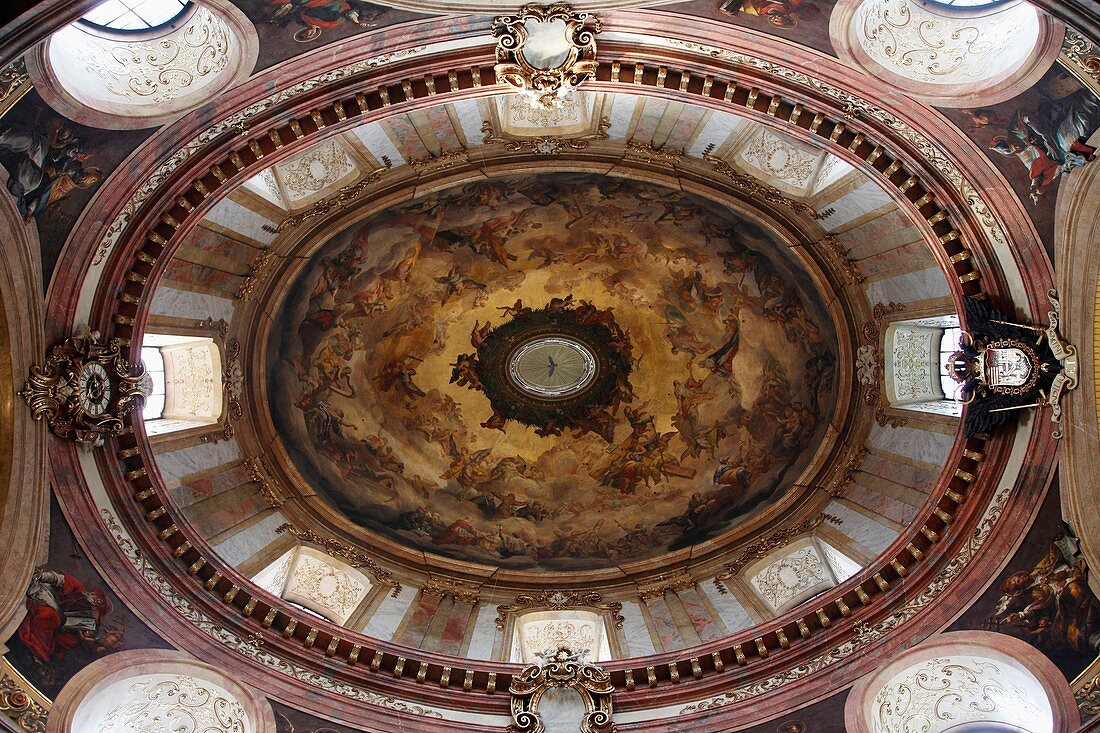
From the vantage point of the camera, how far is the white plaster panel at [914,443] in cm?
1706

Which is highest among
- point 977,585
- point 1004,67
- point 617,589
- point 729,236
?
point 729,236

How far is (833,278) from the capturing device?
1953 centimetres

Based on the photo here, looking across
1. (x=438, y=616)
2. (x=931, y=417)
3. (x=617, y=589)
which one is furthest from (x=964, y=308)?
(x=438, y=616)

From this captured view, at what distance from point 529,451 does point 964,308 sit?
11.3 meters

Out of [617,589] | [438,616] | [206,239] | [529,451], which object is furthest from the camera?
[529,451]

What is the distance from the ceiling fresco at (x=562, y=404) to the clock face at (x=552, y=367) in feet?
A: 2.00

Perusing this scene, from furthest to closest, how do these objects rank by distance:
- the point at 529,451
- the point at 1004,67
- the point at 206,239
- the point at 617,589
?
the point at 529,451, the point at 617,589, the point at 206,239, the point at 1004,67

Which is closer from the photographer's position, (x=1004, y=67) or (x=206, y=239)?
(x=1004, y=67)

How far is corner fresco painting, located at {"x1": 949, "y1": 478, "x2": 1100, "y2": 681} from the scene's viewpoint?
44.2ft

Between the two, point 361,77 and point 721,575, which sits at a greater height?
point 361,77

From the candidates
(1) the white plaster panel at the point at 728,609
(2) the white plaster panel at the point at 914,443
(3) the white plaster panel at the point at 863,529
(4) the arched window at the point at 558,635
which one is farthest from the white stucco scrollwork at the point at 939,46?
(4) the arched window at the point at 558,635

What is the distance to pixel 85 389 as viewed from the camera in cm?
1430

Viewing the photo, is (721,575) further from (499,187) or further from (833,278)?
(499,187)

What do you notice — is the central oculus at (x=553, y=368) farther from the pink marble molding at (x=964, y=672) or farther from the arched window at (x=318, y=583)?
the pink marble molding at (x=964, y=672)
